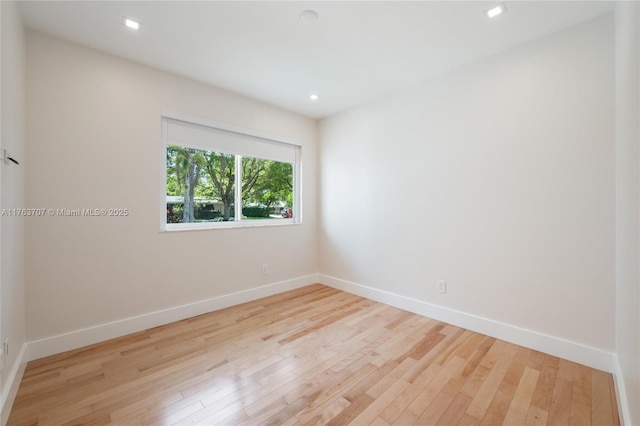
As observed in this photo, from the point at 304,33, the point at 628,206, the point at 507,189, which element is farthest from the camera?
the point at 507,189

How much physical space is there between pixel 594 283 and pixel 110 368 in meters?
3.59

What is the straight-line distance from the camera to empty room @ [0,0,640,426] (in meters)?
1.63

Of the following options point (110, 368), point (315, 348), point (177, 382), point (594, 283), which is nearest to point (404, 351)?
point (315, 348)

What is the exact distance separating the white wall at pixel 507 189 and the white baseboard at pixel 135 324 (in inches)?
63.0

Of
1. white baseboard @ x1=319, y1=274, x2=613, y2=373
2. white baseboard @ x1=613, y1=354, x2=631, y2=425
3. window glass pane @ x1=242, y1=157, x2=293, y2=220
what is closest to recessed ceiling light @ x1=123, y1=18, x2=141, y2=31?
window glass pane @ x1=242, y1=157, x2=293, y2=220

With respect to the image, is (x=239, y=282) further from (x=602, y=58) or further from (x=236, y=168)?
(x=602, y=58)

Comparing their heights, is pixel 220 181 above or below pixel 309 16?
below

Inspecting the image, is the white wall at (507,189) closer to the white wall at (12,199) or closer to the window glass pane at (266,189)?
the window glass pane at (266,189)

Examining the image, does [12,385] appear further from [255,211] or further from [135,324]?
[255,211]

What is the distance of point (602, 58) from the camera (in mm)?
1938

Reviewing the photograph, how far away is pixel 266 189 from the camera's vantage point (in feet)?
12.2

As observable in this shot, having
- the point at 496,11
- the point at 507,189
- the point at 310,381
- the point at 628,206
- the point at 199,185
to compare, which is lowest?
the point at 310,381

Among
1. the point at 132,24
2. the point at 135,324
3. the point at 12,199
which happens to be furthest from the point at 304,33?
the point at 135,324

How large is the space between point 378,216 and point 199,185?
215 cm
